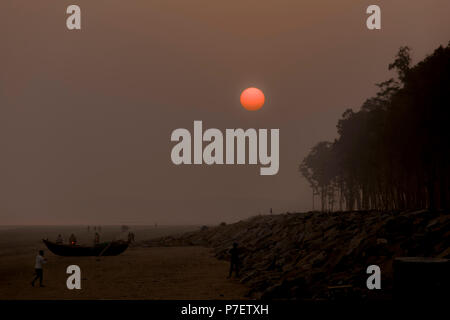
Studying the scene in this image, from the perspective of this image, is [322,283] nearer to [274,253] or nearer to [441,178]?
[274,253]

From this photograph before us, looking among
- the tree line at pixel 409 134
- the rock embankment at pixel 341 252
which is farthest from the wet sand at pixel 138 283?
the tree line at pixel 409 134

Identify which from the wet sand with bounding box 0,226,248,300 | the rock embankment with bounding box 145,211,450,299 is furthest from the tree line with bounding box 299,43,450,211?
the wet sand with bounding box 0,226,248,300

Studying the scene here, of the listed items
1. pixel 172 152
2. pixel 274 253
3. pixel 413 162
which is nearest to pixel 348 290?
pixel 172 152

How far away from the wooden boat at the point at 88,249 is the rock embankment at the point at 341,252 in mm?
17933

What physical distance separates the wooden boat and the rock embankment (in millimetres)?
17933

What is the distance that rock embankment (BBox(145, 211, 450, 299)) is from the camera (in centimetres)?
1895

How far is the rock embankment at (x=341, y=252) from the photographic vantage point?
1895 centimetres

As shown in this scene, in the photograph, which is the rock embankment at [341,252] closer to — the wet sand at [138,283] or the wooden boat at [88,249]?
the wet sand at [138,283]

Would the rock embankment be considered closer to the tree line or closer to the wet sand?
the wet sand

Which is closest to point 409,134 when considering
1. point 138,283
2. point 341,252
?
point 341,252

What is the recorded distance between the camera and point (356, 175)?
67562 mm

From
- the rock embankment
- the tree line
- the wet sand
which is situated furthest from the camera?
the tree line

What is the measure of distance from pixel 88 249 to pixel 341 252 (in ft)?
99.4

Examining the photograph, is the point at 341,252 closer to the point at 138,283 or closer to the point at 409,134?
the point at 138,283
